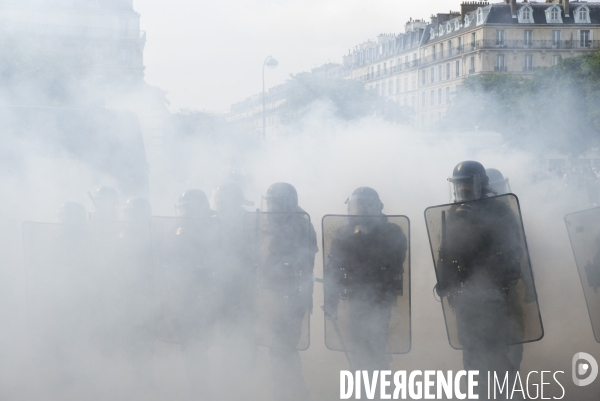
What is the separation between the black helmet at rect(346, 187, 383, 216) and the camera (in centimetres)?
516

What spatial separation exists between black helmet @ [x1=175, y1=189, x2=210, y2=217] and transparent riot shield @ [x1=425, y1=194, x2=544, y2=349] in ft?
6.07

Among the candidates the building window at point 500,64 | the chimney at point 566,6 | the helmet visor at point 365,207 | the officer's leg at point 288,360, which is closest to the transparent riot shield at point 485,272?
the helmet visor at point 365,207

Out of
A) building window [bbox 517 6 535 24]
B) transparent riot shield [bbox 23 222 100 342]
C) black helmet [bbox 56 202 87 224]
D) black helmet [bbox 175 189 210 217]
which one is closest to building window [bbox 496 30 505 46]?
building window [bbox 517 6 535 24]

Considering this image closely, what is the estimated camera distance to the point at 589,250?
446 cm

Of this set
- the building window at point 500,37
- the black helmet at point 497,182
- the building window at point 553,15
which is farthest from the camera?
the building window at point 500,37

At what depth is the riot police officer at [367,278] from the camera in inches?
176

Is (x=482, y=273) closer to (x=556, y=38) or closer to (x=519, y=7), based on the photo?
(x=556, y=38)

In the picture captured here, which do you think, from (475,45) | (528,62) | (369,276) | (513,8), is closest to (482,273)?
(369,276)

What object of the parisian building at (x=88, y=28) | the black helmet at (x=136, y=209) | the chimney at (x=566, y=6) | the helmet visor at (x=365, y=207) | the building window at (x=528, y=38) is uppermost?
the chimney at (x=566, y=6)

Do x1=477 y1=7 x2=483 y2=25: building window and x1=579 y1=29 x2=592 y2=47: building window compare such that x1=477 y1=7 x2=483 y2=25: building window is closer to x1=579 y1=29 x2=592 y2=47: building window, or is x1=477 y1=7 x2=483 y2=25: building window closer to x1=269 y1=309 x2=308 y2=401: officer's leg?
x1=579 y1=29 x2=592 y2=47: building window

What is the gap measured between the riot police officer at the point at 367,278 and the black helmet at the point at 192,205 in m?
1.28

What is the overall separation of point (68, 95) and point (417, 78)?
32.8 metres

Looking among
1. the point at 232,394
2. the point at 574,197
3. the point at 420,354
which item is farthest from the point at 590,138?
the point at 232,394

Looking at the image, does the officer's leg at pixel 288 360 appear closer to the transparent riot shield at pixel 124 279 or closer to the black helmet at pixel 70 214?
the transparent riot shield at pixel 124 279
